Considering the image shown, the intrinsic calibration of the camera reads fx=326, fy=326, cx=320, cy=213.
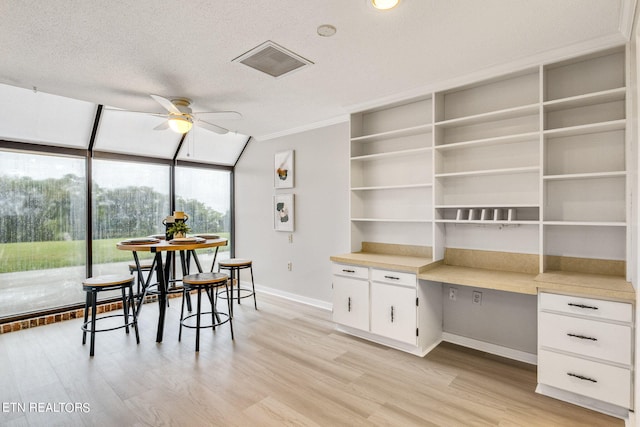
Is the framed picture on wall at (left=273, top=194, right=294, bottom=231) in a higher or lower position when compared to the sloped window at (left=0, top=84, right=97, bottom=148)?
lower

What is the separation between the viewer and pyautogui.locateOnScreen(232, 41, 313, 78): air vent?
2.45 metres

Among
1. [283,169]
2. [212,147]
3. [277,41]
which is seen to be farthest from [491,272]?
[212,147]

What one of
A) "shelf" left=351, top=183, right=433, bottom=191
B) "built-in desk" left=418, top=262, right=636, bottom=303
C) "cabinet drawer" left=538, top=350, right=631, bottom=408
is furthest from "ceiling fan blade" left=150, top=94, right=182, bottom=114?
"cabinet drawer" left=538, top=350, right=631, bottom=408

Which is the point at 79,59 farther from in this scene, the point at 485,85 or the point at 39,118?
the point at 485,85

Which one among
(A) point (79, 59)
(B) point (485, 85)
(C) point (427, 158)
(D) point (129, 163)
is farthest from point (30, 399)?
(B) point (485, 85)

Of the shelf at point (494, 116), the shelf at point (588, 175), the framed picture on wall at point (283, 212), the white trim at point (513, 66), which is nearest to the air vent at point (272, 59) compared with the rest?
the white trim at point (513, 66)

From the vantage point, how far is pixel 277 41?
7.69 feet

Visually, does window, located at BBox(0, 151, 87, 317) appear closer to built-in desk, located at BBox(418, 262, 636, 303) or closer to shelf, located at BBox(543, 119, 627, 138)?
built-in desk, located at BBox(418, 262, 636, 303)

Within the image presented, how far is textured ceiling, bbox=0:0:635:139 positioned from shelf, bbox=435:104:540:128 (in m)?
0.38

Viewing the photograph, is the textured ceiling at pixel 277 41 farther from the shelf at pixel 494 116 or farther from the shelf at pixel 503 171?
the shelf at pixel 503 171

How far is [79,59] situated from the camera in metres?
→ 2.56

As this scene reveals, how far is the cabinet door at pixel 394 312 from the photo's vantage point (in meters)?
3.00

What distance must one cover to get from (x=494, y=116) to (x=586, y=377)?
208 cm

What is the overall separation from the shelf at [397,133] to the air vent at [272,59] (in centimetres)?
118
